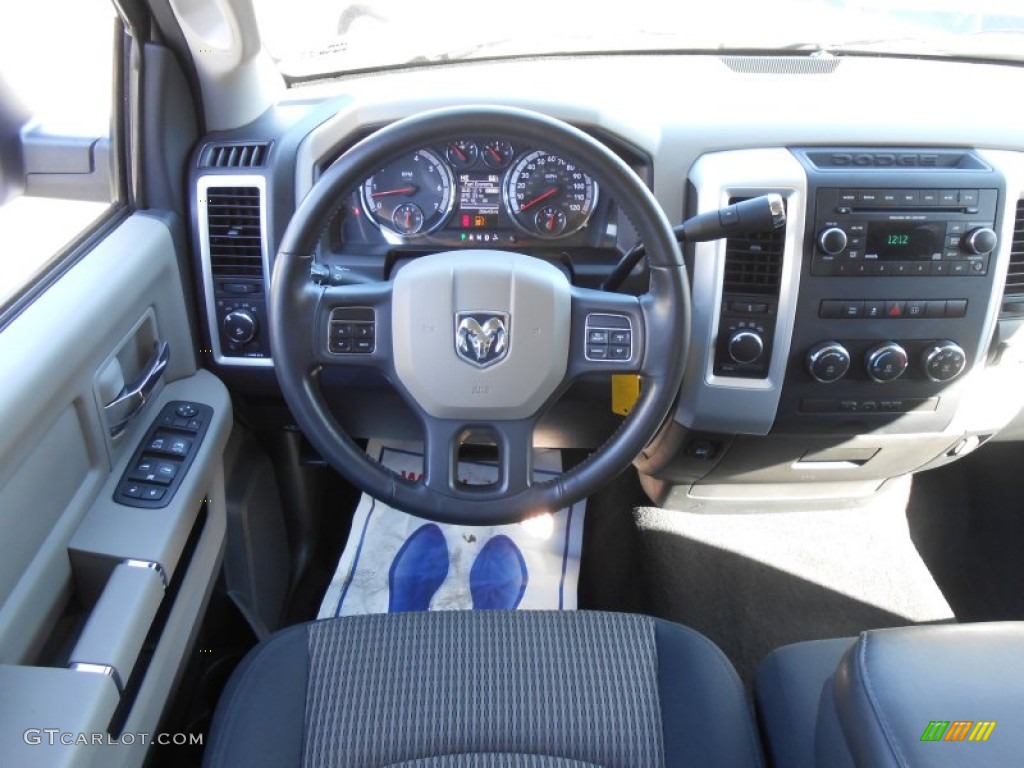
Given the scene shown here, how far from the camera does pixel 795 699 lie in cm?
114

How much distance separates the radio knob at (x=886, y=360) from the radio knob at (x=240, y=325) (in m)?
1.08

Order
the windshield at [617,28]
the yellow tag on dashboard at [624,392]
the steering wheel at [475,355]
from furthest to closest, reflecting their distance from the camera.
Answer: the windshield at [617,28] → the yellow tag on dashboard at [624,392] → the steering wheel at [475,355]

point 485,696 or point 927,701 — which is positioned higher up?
point 927,701

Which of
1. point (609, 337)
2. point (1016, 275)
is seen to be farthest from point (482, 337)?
point (1016, 275)

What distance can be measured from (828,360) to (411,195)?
78 cm

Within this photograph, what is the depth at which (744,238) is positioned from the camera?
1.49 metres

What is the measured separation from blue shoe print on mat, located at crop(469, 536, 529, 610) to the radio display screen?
94 centimetres

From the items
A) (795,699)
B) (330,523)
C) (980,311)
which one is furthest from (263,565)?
(980,311)

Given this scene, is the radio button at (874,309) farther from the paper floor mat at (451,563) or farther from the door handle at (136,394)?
the door handle at (136,394)

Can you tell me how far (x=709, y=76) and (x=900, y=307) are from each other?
0.58 metres

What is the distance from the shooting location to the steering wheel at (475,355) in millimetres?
1235

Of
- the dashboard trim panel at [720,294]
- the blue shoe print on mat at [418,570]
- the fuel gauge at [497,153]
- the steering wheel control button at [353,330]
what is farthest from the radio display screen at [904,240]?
the blue shoe print on mat at [418,570]

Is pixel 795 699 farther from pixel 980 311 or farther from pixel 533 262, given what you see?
pixel 980 311

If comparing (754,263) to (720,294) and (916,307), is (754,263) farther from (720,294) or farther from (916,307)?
(916,307)
